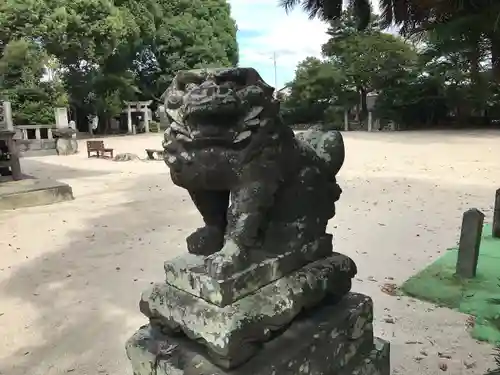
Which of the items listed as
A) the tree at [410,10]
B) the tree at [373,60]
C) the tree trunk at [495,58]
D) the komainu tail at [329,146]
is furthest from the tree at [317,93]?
the komainu tail at [329,146]

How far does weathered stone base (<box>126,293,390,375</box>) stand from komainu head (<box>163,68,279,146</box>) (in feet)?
2.61

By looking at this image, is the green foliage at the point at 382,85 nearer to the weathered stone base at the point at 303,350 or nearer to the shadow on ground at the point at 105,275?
the shadow on ground at the point at 105,275

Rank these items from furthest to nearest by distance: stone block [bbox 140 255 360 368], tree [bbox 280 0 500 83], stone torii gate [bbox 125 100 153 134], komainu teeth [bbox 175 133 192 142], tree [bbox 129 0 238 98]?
tree [bbox 129 0 238 98]
stone torii gate [bbox 125 100 153 134]
tree [bbox 280 0 500 83]
komainu teeth [bbox 175 133 192 142]
stone block [bbox 140 255 360 368]

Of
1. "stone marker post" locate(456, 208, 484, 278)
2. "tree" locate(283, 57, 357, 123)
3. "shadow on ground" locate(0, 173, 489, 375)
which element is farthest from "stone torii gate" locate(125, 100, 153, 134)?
"stone marker post" locate(456, 208, 484, 278)

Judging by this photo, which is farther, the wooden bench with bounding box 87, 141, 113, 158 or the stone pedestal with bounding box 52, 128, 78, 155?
the stone pedestal with bounding box 52, 128, 78, 155

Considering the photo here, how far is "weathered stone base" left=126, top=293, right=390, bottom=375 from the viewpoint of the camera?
1.80 metres

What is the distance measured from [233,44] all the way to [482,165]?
78.9 feet

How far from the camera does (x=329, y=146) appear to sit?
2.27 meters

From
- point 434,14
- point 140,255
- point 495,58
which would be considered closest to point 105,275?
point 140,255

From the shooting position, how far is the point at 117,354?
11.0 feet

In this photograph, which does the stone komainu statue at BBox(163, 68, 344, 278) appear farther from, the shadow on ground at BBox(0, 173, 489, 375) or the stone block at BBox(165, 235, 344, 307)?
the shadow on ground at BBox(0, 173, 489, 375)

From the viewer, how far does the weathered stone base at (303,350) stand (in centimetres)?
180

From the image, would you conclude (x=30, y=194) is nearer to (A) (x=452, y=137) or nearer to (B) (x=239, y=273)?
(B) (x=239, y=273)

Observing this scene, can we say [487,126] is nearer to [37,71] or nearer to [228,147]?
[37,71]
